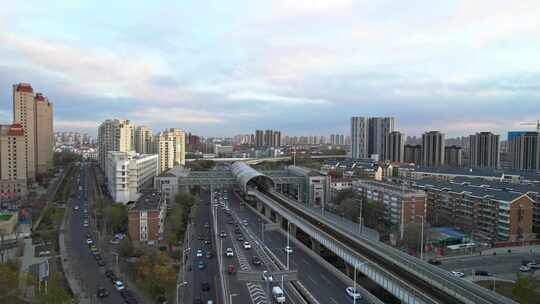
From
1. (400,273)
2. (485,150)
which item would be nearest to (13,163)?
(400,273)

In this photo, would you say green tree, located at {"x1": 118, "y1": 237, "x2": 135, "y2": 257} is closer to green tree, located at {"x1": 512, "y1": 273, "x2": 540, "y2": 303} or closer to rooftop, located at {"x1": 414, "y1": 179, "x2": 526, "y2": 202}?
green tree, located at {"x1": 512, "y1": 273, "x2": 540, "y2": 303}

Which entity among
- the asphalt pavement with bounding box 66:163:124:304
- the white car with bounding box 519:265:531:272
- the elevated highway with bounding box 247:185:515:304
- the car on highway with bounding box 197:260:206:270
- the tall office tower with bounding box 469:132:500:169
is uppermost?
the tall office tower with bounding box 469:132:500:169

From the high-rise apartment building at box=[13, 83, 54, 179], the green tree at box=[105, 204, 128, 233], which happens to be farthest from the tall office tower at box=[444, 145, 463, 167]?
the high-rise apartment building at box=[13, 83, 54, 179]

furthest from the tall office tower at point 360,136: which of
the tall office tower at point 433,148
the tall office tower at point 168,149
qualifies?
the tall office tower at point 168,149

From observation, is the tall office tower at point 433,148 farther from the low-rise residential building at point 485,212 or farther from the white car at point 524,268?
the white car at point 524,268

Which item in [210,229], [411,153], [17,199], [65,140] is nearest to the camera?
[210,229]

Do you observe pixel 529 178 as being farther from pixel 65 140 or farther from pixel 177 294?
pixel 65 140

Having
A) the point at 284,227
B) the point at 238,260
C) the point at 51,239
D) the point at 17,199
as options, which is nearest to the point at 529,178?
the point at 284,227
